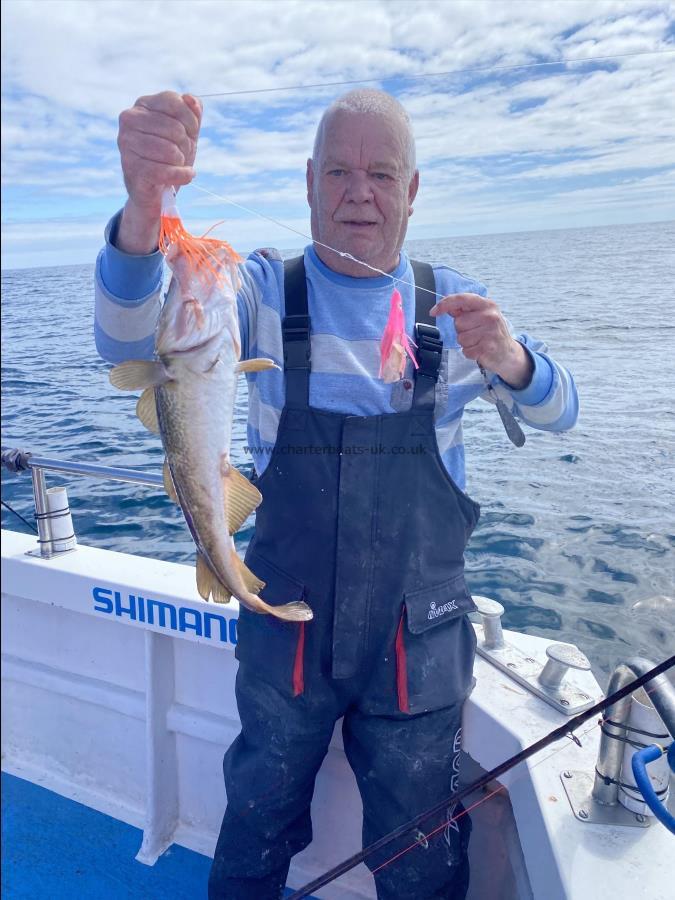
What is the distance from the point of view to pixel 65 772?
11.1 feet

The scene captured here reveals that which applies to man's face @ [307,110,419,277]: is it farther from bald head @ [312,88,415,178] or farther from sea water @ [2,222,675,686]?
Result: sea water @ [2,222,675,686]

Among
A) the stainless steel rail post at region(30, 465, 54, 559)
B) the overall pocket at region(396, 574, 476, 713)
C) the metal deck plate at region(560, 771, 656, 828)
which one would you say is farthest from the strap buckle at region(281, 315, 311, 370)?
the stainless steel rail post at region(30, 465, 54, 559)

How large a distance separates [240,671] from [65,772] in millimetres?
1815

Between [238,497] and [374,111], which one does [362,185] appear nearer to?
[374,111]

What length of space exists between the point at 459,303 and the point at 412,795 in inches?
60.6

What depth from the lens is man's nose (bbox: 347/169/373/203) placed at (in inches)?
82.1

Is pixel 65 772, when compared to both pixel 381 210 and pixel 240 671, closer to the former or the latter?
pixel 240 671

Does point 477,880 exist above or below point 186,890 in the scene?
above

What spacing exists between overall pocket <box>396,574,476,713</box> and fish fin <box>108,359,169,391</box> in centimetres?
104

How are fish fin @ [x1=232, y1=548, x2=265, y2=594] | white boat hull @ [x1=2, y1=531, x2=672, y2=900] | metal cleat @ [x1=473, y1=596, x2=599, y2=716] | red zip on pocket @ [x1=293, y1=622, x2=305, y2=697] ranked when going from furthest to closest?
white boat hull @ [x1=2, y1=531, x2=672, y2=900] → metal cleat @ [x1=473, y1=596, x2=599, y2=716] → red zip on pocket @ [x1=293, y1=622, x2=305, y2=697] → fish fin @ [x1=232, y1=548, x2=265, y2=594]

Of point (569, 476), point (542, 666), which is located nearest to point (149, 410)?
point (542, 666)

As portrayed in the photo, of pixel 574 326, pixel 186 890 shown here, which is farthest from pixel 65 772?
pixel 574 326

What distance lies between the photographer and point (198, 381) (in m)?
1.61

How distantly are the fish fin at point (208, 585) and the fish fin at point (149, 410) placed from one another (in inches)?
14.3
